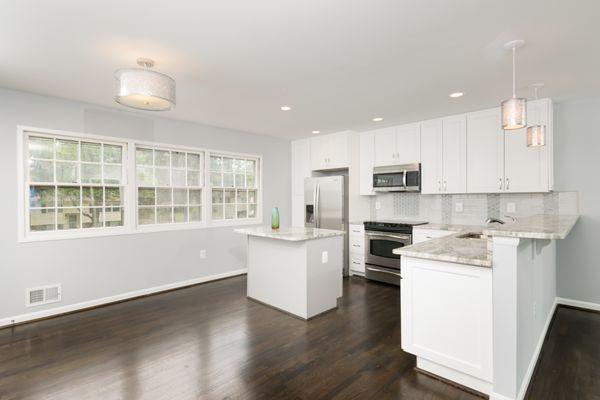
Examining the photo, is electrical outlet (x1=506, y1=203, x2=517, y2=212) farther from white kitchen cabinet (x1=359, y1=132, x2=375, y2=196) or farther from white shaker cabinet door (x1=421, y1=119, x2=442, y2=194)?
white kitchen cabinet (x1=359, y1=132, x2=375, y2=196)

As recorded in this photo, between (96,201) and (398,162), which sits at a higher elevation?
(398,162)

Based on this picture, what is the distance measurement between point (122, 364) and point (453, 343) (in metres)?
2.46

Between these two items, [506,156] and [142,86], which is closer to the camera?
[142,86]

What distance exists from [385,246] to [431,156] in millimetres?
1436

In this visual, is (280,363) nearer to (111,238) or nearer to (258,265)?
(258,265)

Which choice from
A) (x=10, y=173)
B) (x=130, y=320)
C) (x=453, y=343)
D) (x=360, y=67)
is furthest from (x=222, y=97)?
(x=453, y=343)

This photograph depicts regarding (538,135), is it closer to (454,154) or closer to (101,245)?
(454,154)

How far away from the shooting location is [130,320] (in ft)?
10.6

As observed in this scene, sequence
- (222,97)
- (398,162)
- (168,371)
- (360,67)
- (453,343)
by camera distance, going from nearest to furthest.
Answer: (453,343) < (168,371) < (360,67) < (222,97) < (398,162)

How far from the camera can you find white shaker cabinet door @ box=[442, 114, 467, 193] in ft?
13.0

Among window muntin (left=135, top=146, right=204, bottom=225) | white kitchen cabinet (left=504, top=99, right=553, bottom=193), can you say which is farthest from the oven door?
window muntin (left=135, top=146, right=204, bottom=225)

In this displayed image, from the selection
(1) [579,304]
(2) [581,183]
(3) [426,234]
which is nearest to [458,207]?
(3) [426,234]

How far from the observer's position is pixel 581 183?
3457 millimetres

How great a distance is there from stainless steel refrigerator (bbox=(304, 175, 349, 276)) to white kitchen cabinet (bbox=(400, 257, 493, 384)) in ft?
8.68
